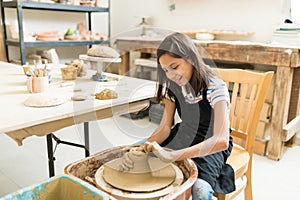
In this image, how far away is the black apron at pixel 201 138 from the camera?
3.45 ft

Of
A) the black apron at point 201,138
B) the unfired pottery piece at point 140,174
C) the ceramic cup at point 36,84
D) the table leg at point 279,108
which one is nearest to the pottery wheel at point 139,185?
the unfired pottery piece at point 140,174

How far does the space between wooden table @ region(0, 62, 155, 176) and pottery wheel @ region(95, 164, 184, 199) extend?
26 cm

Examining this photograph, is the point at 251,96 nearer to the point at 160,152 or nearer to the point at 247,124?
the point at 247,124

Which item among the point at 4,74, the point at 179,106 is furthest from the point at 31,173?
the point at 179,106

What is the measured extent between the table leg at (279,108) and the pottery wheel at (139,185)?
1.53 metres

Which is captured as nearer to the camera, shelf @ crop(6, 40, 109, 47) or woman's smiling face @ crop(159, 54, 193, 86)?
woman's smiling face @ crop(159, 54, 193, 86)

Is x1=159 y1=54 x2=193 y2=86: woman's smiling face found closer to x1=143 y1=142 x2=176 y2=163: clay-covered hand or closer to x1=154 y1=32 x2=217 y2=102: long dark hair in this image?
x1=154 y1=32 x2=217 y2=102: long dark hair

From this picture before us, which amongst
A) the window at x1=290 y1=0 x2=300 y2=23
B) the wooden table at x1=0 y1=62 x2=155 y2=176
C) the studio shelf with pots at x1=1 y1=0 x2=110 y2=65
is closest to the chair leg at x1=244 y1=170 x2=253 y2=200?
the wooden table at x1=0 y1=62 x2=155 y2=176

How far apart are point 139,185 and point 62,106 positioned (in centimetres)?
47

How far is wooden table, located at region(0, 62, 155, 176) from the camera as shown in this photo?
0.97 meters

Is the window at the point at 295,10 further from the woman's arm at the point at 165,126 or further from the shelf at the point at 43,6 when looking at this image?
the shelf at the point at 43,6

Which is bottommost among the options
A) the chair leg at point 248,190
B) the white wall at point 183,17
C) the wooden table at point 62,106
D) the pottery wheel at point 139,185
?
the chair leg at point 248,190

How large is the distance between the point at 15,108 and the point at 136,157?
0.51m

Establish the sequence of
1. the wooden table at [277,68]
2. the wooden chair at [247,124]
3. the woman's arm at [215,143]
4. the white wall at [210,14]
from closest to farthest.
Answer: the woman's arm at [215,143], the wooden chair at [247,124], the wooden table at [277,68], the white wall at [210,14]
